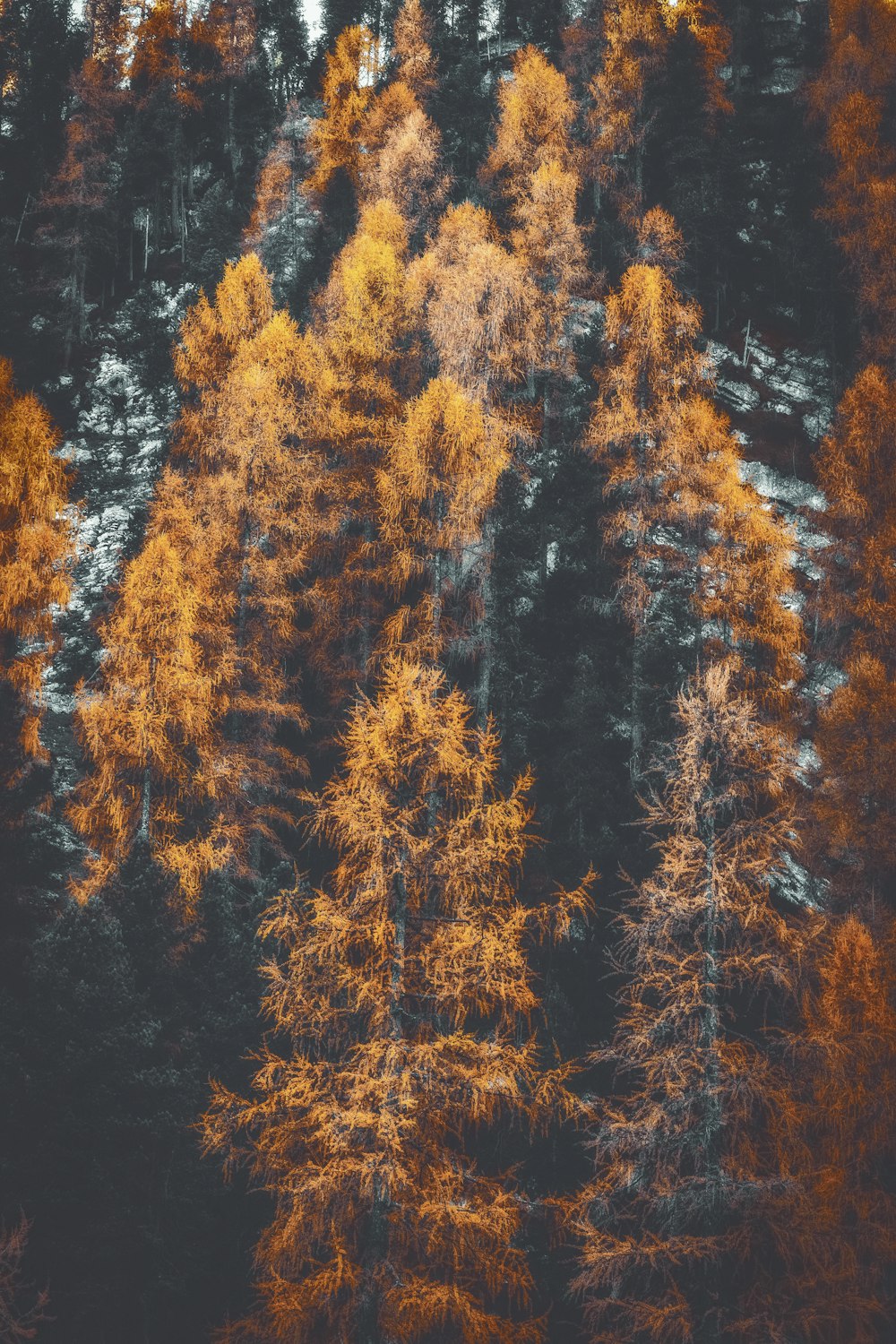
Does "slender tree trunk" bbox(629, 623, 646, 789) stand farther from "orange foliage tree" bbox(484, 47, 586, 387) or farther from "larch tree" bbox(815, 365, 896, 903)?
"orange foliage tree" bbox(484, 47, 586, 387)

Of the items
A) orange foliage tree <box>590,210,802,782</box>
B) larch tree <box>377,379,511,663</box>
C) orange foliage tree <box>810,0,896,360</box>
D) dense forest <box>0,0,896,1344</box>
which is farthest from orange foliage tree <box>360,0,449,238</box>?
larch tree <box>377,379,511,663</box>

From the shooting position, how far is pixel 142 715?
14.3 metres

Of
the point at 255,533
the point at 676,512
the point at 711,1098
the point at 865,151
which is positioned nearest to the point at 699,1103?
the point at 711,1098

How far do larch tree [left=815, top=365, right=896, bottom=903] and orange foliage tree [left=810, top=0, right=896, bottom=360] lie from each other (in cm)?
681

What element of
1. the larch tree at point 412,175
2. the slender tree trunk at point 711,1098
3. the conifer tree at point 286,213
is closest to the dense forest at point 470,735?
the slender tree trunk at point 711,1098

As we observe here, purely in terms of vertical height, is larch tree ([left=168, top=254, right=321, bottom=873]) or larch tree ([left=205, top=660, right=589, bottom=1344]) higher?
larch tree ([left=168, top=254, right=321, bottom=873])

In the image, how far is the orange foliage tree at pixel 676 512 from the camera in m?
17.2

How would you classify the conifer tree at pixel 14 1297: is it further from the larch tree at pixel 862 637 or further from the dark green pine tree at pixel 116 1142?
the larch tree at pixel 862 637

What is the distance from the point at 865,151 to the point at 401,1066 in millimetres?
32310

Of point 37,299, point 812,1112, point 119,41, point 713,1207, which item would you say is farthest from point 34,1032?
point 119,41

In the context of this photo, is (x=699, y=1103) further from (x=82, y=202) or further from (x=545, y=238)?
(x=82, y=202)

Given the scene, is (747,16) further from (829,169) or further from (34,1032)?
(34,1032)

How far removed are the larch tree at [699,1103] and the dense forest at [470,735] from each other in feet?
0.20

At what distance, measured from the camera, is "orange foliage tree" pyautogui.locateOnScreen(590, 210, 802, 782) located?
17172mm
